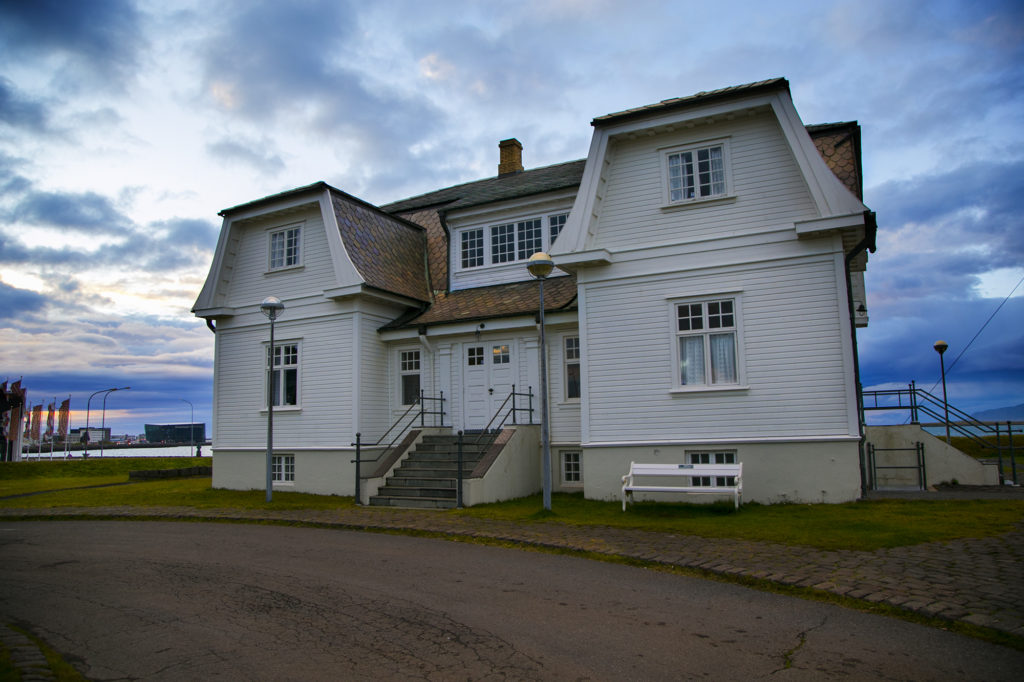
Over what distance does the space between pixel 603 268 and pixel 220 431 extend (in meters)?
12.3

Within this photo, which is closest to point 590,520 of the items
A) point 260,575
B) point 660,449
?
point 660,449

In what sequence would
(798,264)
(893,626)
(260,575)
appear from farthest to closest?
(798,264), (260,575), (893,626)

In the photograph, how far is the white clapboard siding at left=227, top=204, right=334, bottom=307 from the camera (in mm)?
18891

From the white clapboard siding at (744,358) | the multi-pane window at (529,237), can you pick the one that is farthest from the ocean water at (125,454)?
the white clapboard siding at (744,358)

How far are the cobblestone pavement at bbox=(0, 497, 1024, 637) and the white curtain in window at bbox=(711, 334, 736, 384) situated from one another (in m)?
4.39

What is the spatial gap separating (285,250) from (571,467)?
1000 cm

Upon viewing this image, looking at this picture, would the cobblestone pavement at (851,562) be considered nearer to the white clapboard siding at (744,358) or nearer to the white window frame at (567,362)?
the white clapboard siding at (744,358)

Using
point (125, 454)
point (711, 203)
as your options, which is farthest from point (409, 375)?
point (125, 454)

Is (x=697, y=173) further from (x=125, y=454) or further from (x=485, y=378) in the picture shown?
(x=125, y=454)

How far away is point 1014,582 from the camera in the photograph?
6.90 metres

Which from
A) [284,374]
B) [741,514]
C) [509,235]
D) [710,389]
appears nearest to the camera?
[741,514]

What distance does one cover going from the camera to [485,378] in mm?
17953

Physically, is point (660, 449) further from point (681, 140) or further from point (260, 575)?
point (260, 575)

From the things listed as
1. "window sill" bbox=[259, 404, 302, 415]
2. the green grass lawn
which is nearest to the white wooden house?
"window sill" bbox=[259, 404, 302, 415]
